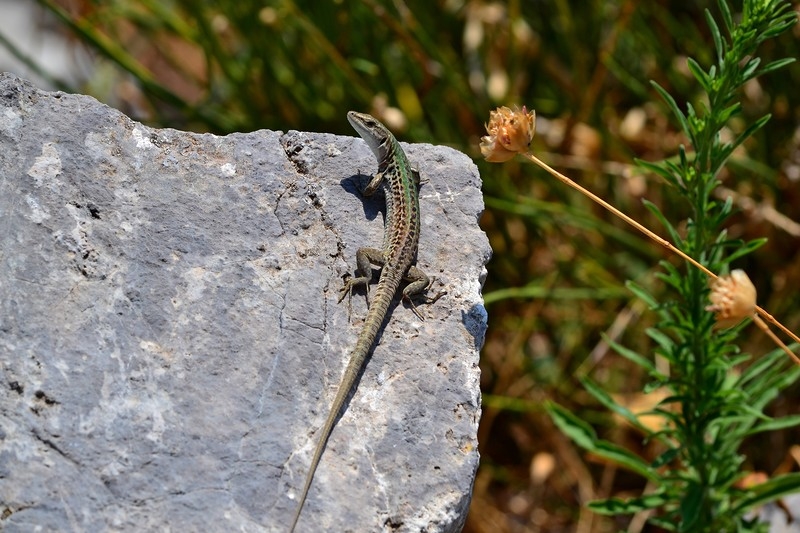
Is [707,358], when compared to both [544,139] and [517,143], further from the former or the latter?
[544,139]

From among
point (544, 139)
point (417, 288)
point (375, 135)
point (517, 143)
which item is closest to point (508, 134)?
point (517, 143)

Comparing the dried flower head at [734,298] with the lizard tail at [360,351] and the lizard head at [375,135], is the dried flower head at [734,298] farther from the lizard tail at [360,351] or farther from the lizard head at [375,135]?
the lizard head at [375,135]

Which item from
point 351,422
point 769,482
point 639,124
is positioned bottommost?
point 351,422

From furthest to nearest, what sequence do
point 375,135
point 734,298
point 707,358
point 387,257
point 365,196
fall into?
point 375,135, point 365,196, point 387,257, point 707,358, point 734,298

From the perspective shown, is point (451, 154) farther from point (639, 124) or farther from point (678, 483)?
point (639, 124)

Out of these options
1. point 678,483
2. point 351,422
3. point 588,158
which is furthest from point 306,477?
point 588,158

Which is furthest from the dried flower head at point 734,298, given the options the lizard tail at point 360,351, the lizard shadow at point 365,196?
the lizard shadow at point 365,196
